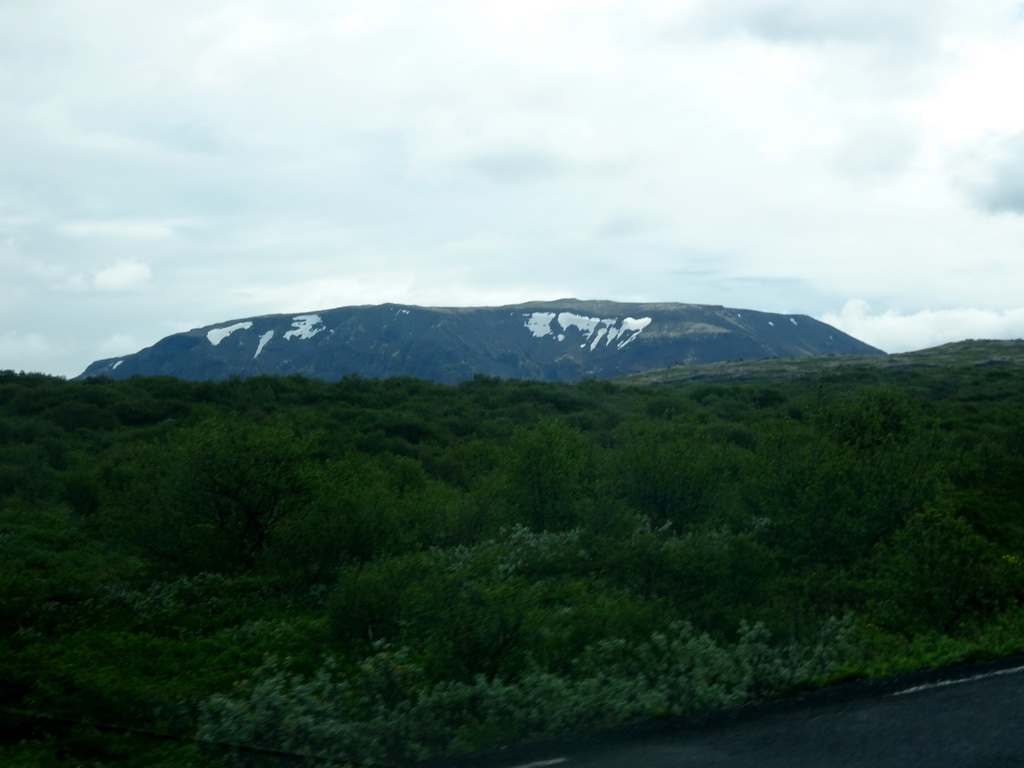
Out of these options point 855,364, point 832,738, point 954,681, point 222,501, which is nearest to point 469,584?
point 954,681

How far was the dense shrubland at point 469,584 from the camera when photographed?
8.65 meters

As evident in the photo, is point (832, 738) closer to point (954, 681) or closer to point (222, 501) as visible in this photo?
point (954, 681)

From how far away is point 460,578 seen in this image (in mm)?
13883

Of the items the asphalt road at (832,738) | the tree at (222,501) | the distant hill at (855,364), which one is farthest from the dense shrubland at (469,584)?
the distant hill at (855,364)

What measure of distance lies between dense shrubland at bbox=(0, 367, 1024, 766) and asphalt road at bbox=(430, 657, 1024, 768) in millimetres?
783

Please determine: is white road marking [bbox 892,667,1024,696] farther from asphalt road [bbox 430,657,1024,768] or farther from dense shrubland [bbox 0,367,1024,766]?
dense shrubland [bbox 0,367,1024,766]

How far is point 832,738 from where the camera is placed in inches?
272

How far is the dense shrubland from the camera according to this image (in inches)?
340

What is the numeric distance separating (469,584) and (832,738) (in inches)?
284

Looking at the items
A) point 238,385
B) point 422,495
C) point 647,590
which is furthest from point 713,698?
point 238,385

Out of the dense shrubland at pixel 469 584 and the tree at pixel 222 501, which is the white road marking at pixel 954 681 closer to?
the dense shrubland at pixel 469 584

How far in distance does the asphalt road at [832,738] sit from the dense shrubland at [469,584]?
78 centimetres

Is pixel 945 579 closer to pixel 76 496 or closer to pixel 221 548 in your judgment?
pixel 221 548

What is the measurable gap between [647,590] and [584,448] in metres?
14.0
